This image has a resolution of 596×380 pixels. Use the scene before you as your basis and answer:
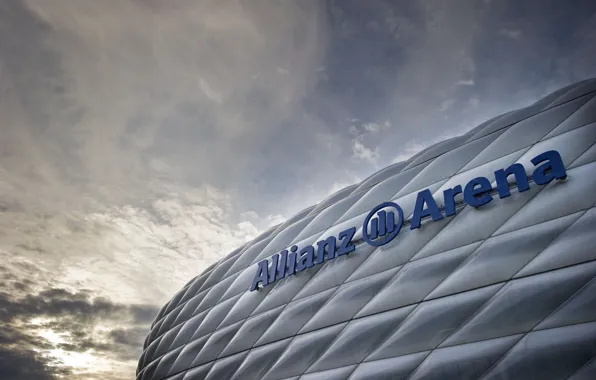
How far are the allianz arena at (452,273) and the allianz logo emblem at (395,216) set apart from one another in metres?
0.04

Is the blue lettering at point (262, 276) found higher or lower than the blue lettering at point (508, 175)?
higher

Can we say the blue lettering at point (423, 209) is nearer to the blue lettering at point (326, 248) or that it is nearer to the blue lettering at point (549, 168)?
the blue lettering at point (549, 168)

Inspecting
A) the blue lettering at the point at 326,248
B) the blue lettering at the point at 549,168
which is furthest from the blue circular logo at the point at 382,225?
the blue lettering at the point at 549,168

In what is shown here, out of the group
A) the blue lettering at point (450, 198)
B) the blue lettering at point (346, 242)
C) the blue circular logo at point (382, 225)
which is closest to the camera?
the blue lettering at point (450, 198)

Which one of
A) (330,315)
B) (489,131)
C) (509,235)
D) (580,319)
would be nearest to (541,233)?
(509,235)

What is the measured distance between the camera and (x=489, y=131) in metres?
11.8

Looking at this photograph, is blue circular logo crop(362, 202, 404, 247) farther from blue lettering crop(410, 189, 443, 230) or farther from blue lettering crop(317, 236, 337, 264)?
blue lettering crop(317, 236, 337, 264)

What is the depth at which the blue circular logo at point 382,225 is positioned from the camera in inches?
462

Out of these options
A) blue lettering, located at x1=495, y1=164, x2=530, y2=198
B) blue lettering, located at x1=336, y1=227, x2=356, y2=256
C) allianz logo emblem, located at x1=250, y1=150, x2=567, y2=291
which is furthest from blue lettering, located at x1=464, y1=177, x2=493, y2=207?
blue lettering, located at x1=336, y1=227, x2=356, y2=256

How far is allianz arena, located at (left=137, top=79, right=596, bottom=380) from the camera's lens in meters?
8.06

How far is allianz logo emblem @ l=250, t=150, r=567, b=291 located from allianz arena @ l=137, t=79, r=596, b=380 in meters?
0.04

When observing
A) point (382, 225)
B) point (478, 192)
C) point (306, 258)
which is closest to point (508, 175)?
point (478, 192)

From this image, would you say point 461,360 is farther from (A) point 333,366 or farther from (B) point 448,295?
(A) point 333,366

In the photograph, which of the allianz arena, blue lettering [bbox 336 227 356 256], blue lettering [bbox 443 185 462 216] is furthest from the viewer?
blue lettering [bbox 336 227 356 256]
